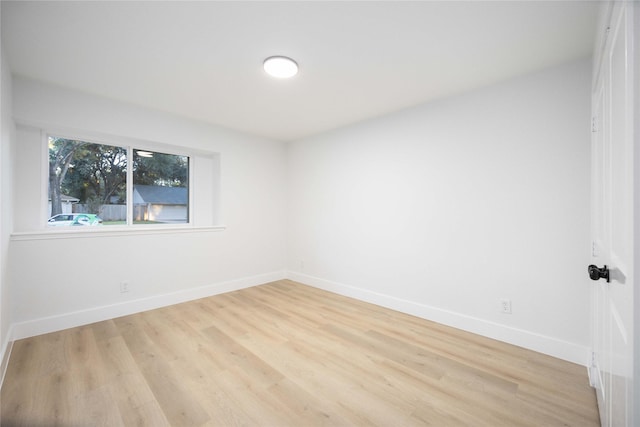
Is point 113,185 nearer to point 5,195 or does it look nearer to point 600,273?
point 5,195

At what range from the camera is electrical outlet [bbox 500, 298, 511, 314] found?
2539mm

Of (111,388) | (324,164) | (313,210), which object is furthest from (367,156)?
(111,388)

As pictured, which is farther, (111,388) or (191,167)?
(191,167)

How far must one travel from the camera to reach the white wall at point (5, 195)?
2053 mm

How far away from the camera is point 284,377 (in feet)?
6.57

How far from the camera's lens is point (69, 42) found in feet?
6.64

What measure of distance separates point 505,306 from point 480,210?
0.93m

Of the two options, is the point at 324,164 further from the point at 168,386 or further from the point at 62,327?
the point at 62,327

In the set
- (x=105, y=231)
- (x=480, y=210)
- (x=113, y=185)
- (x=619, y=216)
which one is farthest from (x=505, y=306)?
(x=113, y=185)

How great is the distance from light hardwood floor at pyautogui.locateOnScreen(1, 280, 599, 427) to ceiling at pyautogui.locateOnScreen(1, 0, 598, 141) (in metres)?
2.47

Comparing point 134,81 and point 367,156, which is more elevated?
point 134,81

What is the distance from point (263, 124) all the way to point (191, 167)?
4.09 ft

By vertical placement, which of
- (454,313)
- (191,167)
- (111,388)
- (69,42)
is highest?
(69,42)

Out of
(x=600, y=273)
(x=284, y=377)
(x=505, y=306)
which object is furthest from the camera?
(x=505, y=306)
